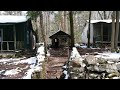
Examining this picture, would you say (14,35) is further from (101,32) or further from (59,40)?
(101,32)

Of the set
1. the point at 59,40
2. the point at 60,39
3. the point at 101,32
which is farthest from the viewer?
the point at 101,32

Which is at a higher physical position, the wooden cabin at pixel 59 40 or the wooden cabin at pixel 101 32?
the wooden cabin at pixel 101 32

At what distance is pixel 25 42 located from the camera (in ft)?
67.7

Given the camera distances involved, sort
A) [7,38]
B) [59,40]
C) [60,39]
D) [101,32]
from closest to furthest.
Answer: [60,39] → [59,40] → [7,38] → [101,32]

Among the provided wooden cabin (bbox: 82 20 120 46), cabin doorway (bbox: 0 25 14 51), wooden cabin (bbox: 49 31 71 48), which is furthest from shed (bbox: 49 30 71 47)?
wooden cabin (bbox: 82 20 120 46)

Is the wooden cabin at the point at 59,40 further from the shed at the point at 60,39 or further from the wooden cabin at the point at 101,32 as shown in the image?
the wooden cabin at the point at 101,32

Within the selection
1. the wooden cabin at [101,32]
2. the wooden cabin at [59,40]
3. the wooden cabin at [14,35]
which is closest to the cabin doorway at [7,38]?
the wooden cabin at [14,35]

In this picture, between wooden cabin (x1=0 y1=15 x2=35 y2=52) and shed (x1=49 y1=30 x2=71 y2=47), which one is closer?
shed (x1=49 y1=30 x2=71 y2=47)

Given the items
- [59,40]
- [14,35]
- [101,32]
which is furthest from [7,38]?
[101,32]

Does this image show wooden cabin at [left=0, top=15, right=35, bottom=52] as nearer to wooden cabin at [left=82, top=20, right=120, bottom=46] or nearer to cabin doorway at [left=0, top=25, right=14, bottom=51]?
cabin doorway at [left=0, top=25, right=14, bottom=51]

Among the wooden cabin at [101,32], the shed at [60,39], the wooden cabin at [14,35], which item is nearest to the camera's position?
the shed at [60,39]

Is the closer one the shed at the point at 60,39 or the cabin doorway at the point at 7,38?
the shed at the point at 60,39

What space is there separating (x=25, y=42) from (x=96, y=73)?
11024mm

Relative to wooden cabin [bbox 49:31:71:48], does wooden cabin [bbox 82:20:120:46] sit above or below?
above
